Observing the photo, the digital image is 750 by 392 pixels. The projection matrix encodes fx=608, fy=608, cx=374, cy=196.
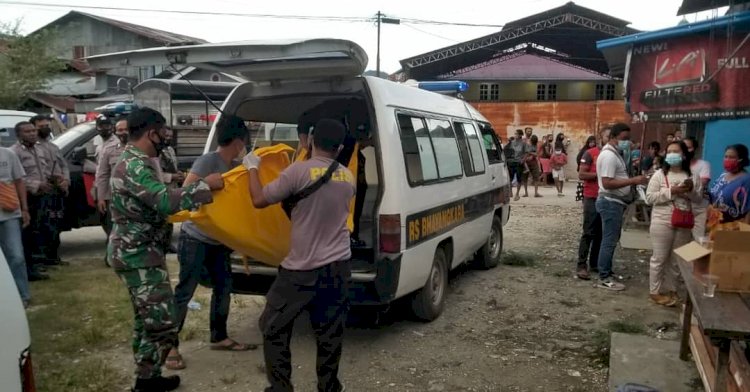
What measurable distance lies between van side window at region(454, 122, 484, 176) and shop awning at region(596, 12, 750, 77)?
2.31 meters

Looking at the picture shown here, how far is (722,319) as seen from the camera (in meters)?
3.08

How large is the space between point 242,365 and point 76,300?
2.56 meters

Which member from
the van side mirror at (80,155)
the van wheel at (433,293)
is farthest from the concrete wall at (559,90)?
the van wheel at (433,293)

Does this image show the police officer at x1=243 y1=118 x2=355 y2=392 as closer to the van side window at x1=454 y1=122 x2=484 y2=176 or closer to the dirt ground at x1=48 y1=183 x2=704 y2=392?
the dirt ground at x1=48 y1=183 x2=704 y2=392

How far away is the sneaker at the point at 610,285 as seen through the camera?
21.9 feet

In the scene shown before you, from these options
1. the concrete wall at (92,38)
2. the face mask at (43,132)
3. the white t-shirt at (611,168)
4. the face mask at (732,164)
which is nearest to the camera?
the face mask at (732,164)

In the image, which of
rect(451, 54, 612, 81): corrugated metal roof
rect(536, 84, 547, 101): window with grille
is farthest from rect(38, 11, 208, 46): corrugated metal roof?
rect(536, 84, 547, 101): window with grille

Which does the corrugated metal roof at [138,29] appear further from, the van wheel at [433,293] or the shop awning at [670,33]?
the van wheel at [433,293]

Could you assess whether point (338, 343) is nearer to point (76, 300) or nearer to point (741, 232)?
point (741, 232)

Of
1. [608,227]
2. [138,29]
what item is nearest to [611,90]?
[138,29]

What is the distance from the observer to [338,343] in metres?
3.56

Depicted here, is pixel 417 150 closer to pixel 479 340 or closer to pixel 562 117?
pixel 479 340

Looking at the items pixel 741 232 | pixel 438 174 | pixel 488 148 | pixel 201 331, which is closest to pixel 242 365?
pixel 201 331

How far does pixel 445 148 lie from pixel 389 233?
166 cm
